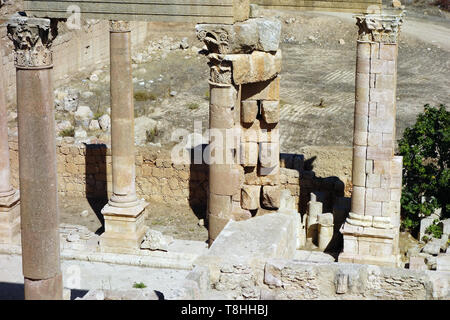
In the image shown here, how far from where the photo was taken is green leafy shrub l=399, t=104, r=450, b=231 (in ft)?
60.1

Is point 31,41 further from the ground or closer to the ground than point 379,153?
further from the ground

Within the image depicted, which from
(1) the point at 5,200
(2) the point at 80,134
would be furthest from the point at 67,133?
(1) the point at 5,200

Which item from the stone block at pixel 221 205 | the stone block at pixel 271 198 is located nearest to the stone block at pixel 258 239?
the stone block at pixel 221 205

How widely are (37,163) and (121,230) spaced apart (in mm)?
5995

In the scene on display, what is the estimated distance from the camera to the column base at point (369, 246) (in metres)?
16.1

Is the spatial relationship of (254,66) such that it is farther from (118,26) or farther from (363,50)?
(118,26)

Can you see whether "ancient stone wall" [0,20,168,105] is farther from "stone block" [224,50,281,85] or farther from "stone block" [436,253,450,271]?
"stone block" [436,253,450,271]

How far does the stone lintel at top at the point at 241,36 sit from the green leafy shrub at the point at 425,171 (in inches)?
208

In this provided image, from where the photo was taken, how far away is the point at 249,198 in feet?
52.6
